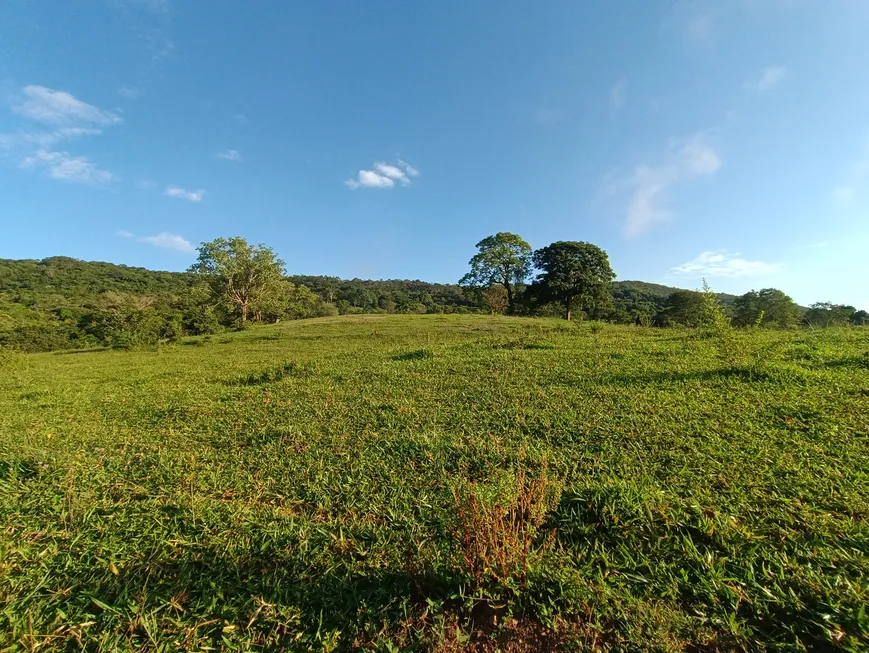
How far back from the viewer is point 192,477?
12.5ft

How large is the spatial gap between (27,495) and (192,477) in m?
1.44

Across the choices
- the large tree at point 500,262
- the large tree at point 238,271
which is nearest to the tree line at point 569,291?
the large tree at point 500,262

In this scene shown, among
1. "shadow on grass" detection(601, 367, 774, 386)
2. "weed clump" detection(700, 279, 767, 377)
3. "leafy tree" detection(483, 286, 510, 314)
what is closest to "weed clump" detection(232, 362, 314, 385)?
"shadow on grass" detection(601, 367, 774, 386)

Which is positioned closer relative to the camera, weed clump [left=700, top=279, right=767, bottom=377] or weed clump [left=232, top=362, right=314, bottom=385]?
→ weed clump [left=700, top=279, right=767, bottom=377]

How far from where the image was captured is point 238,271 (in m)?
40.0

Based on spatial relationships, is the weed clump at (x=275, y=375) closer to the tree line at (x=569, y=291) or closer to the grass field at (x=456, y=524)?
the grass field at (x=456, y=524)

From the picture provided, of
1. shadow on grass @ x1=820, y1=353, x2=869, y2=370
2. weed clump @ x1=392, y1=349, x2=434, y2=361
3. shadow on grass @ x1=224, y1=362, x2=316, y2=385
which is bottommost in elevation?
shadow on grass @ x1=224, y1=362, x2=316, y2=385

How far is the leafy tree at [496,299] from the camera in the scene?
151 feet

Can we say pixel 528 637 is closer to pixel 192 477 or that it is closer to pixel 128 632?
pixel 128 632

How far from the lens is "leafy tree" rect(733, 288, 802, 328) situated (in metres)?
38.0

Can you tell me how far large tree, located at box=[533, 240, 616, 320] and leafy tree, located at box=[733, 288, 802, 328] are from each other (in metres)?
14.8

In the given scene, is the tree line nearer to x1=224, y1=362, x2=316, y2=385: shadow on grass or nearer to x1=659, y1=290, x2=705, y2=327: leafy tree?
x1=659, y1=290, x2=705, y2=327: leafy tree

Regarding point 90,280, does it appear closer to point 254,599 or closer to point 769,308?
point 254,599

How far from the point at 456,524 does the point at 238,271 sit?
44.3 m
